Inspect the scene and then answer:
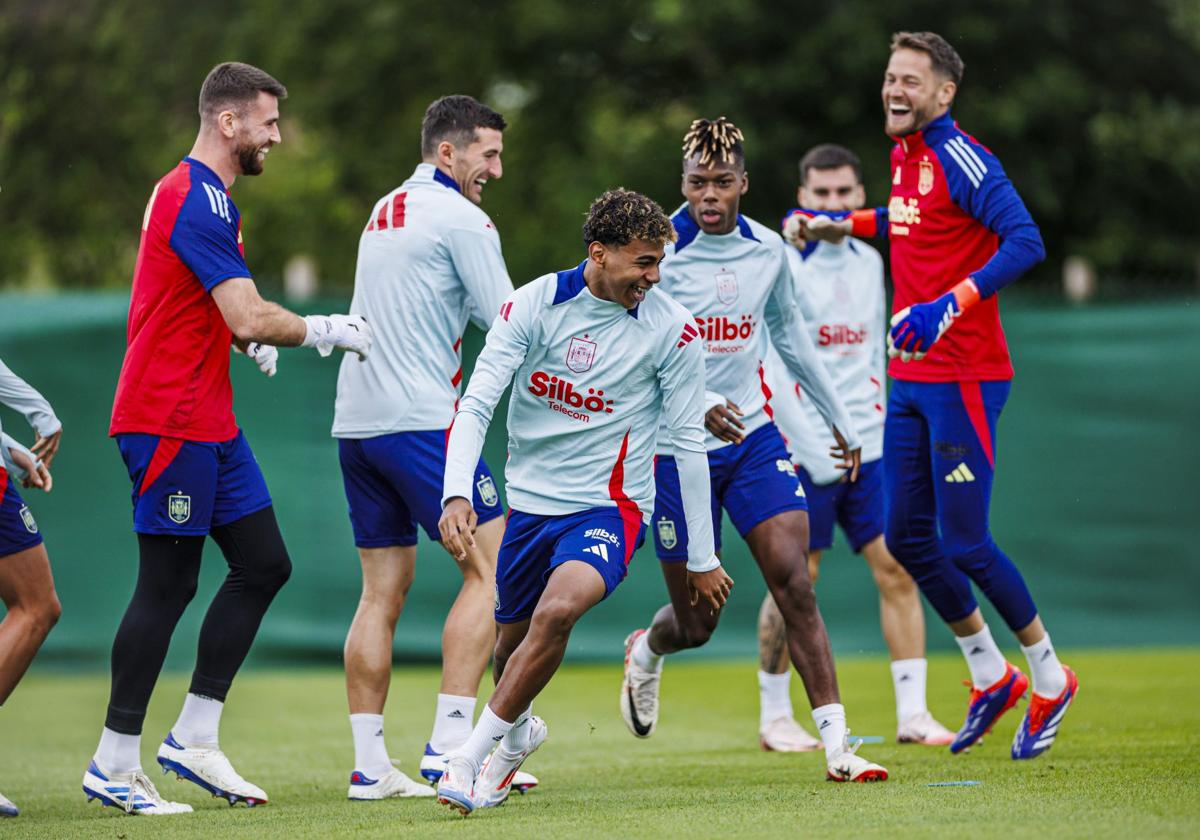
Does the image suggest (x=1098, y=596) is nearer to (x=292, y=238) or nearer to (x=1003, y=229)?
(x=1003, y=229)

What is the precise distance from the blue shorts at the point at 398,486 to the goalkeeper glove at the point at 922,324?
1.60 metres

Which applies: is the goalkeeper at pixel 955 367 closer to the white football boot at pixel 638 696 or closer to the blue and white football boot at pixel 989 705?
the blue and white football boot at pixel 989 705

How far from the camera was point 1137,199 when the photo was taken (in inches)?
822

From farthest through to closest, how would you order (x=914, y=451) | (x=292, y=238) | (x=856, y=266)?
(x=292, y=238), (x=856, y=266), (x=914, y=451)

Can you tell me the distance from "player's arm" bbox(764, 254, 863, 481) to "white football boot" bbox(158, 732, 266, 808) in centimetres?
261

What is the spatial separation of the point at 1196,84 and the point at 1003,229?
16.6 metres

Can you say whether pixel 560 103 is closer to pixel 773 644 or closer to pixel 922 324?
pixel 773 644

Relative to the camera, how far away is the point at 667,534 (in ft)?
21.7

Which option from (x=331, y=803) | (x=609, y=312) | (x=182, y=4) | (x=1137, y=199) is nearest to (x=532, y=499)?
(x=609, y=312)

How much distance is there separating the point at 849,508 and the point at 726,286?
2188 mm

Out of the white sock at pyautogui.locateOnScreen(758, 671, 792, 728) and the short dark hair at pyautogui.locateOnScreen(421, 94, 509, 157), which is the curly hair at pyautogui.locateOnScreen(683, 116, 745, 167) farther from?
the white sock at pyautogui.locateOnScreen(758, 671, 792, 728)

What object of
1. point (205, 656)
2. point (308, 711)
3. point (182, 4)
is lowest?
point (308, 711)

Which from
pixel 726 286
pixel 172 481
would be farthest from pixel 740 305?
pixel 172 481

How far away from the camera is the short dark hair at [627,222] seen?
5.46 meters
